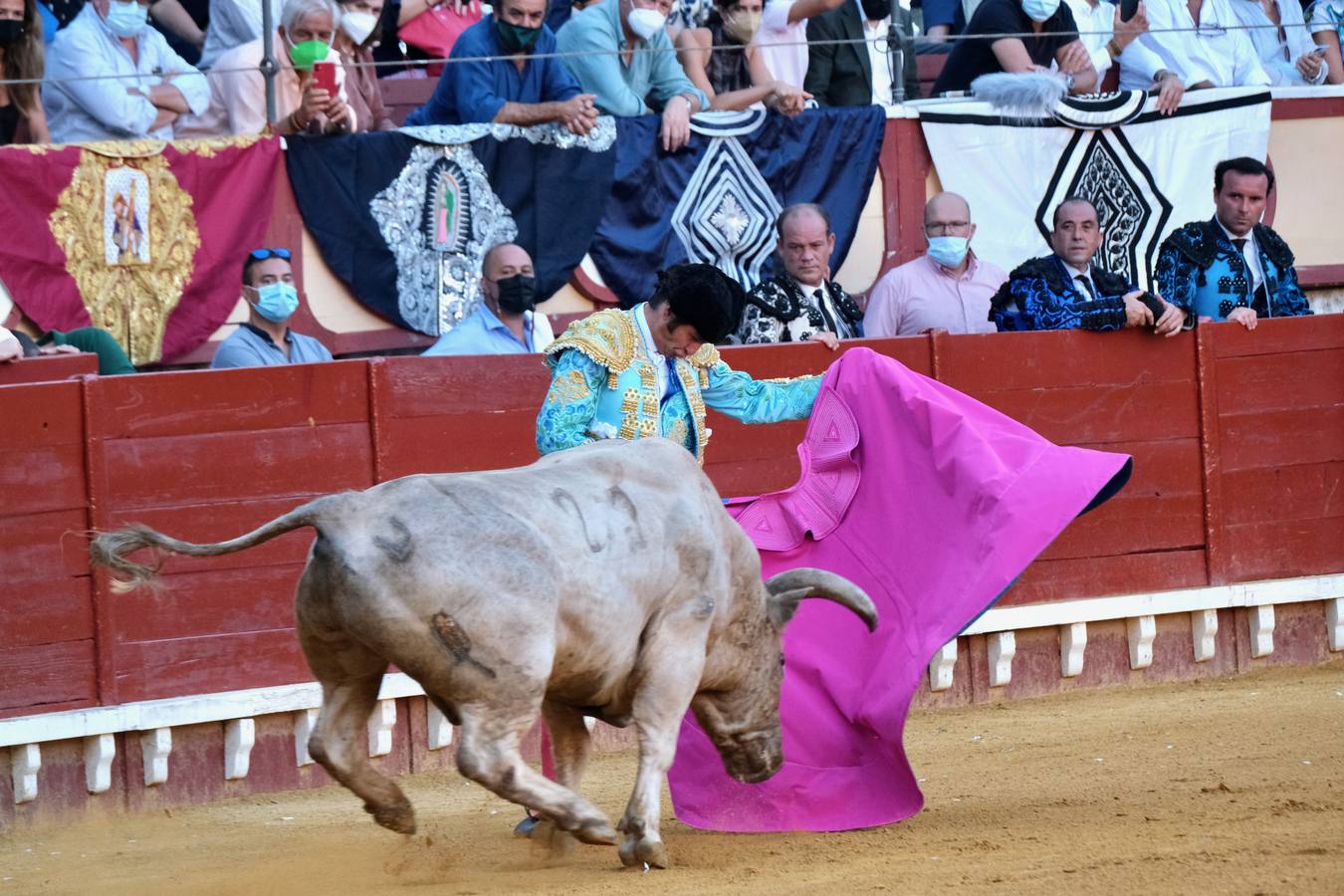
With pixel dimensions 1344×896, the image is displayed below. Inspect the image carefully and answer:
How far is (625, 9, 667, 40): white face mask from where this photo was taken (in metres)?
7.07

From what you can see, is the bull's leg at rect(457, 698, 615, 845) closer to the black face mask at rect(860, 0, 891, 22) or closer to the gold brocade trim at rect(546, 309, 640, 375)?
the gold brocade trim at rect(546, 309, 640, 375)

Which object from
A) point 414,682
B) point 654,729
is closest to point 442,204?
point 414,682

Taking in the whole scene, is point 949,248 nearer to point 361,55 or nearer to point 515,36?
point 515,36

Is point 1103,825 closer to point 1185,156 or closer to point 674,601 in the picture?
point 674,601

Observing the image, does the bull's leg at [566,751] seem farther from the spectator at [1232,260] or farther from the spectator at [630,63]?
the spectator at [1232,260]

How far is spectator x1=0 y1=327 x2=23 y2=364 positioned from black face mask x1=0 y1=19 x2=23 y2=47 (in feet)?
3.74

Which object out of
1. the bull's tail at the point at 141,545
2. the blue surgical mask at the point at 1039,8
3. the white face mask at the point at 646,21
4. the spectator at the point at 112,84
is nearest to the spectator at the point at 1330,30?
the blue surgical mask at the point at 1039,8

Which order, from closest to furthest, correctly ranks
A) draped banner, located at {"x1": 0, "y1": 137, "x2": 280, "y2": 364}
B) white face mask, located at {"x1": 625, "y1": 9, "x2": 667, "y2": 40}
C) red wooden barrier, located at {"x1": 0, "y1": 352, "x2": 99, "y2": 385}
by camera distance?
red wooden barrier, located at {"x1": 0, "y1": 352, "x2": 99, "y2": 385}, draped banner, located at {"x1": 0, "y1": 137, "x2": 280, "y2": 364}, white face mask, located at {"x1": 625, "y1": 9, "x2": 667, "y2": 40}

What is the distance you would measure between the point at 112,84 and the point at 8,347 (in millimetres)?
1289

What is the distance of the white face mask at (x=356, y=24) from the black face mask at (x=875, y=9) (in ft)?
7.43

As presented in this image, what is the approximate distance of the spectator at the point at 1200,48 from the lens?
27.0ft

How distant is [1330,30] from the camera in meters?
8.60

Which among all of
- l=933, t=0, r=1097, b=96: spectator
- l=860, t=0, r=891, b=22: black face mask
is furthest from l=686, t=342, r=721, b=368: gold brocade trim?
l=860, t=0, r=891, b=22: black face mask

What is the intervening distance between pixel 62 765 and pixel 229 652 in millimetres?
562
